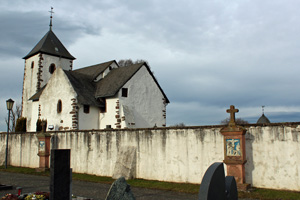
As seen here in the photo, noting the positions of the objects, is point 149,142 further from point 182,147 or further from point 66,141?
point 66,141

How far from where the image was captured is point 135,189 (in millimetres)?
11195

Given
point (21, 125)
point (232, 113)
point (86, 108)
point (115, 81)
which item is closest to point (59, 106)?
point (86, 108)

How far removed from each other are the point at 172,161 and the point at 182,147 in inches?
31.6

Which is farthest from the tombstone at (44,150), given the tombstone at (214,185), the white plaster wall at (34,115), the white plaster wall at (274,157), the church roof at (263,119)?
the church roof at (263,119)

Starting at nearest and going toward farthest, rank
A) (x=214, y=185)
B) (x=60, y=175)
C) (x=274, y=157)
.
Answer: (x=214, y=185) < (x=60, y=175) < (x=274, y=157)

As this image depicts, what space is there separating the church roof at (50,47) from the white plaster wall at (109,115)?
1411 cm

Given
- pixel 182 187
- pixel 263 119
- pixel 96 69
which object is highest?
pixel 96 69

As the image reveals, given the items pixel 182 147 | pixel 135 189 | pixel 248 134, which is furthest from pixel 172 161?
pixel 248 134

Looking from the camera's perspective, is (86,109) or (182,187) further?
Result: (86,109)

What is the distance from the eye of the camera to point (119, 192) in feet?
16.8

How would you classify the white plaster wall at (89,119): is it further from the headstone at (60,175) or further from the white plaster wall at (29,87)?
the headstone at (60,175)

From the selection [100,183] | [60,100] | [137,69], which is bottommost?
[100,183]

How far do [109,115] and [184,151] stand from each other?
15.0 m

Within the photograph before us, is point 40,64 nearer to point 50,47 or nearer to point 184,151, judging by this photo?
point 50,47
